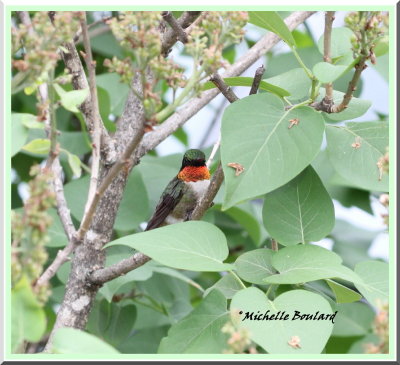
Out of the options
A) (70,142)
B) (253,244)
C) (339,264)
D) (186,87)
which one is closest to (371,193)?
(253,244)

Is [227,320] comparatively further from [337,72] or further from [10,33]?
[10,33]

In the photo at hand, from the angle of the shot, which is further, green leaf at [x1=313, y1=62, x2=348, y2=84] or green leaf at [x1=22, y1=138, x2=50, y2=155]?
green leaf at [x1=313, y1=62, x2=348, y2=84]

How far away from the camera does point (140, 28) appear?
1006mm

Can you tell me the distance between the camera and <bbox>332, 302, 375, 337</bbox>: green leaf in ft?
6.62

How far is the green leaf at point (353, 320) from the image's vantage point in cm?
202

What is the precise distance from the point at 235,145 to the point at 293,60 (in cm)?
114

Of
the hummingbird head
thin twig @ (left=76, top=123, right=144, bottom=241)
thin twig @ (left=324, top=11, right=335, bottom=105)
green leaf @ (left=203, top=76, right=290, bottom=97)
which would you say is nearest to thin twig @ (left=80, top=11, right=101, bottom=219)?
thin twig @ (left=76, top=123, right=144, bottom=241)

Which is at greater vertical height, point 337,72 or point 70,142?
point 337,72

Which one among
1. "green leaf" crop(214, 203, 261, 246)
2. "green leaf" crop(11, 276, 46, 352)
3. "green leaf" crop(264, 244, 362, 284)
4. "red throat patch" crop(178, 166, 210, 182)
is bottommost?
"green leaf" crop(214, 203, 261, 246)

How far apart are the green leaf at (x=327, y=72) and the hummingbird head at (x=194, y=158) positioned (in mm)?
931

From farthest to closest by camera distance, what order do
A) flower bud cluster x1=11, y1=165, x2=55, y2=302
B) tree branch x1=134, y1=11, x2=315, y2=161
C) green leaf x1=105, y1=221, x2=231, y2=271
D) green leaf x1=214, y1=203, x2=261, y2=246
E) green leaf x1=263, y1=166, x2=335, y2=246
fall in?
1. green leaf x1=214, y1=203, x2=261, y2=246
2. tree branch x1=134, y1=11, x2=315, y2=161
3. green leaf x1=263, y1=166, x2=335, y2=246
4. green leaf x1=105, y1=221, x2=231, y2=271
5. flower bud cluster x1=11, y1=165, x2=55, y2=302

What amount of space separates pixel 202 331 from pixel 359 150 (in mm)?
489

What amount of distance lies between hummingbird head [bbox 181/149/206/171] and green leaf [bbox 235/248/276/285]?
2.68 ft

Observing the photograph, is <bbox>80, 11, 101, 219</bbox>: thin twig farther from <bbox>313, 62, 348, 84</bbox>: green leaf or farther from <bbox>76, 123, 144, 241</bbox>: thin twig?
<bbox>313, 62, 348, 84</bbox>: green leaf
